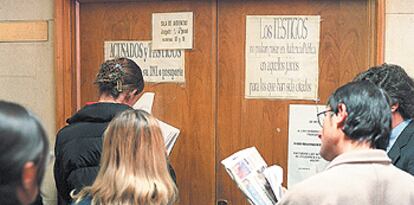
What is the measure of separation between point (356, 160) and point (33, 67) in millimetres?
2474

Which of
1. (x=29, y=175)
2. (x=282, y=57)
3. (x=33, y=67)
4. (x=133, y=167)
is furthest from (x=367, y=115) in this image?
(x=33, y=67)

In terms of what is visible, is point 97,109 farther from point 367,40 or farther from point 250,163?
point 367,40

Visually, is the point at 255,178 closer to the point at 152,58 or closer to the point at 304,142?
the point at 304,142

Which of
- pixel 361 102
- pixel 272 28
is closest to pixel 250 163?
pixel 361 102

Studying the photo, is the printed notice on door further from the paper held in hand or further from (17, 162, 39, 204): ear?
(17, 162, 39, 204): ear

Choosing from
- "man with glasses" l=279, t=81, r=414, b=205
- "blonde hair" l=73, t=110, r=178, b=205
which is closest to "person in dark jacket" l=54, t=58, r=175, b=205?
"blonde hair" l=73, t=110, r=178, b=205

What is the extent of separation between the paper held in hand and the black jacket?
0.79 meters

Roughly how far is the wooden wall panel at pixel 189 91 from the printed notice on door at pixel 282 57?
23cm

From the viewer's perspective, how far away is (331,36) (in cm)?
340

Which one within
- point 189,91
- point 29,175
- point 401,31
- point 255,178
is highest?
point 401,31

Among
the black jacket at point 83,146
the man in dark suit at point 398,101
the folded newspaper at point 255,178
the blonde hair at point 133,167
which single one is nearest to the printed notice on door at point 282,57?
the man in dark suit at point 398,101

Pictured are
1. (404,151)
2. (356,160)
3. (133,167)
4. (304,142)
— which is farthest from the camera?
(304,142)

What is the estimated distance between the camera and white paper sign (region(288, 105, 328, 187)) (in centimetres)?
344

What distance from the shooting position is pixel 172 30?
3631 mm
